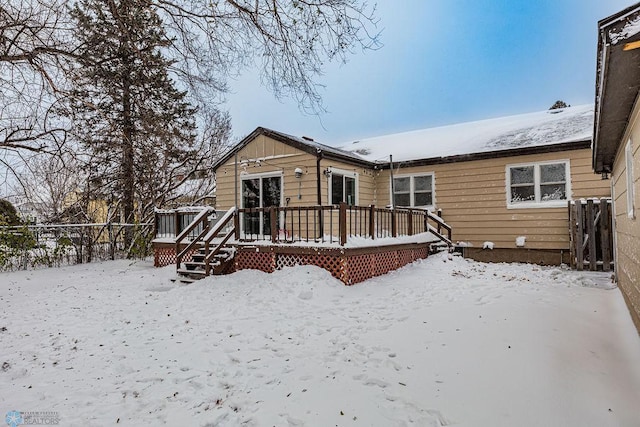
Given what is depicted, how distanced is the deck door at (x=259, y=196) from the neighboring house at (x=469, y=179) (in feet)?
0.11

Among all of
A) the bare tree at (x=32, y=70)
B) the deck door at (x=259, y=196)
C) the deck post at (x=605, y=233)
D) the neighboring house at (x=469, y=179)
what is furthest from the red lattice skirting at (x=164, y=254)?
the deck post at (x=605, y=233)

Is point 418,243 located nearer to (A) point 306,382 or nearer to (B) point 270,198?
(B) point 270,198

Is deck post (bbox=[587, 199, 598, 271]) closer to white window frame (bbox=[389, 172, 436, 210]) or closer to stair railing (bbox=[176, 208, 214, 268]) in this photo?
white window frame (bbox=[389, 172, 436, 210])

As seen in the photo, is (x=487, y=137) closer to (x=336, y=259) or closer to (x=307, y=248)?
(x=336, y=259)

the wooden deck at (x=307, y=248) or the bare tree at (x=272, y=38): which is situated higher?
the bare tree at (x=272, y=38)

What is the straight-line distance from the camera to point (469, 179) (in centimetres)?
1045

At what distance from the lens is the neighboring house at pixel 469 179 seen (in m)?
9.28

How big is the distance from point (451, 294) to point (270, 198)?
647cm

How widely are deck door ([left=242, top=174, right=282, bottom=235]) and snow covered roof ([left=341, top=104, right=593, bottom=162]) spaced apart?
3661mm

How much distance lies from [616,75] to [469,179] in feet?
26.0

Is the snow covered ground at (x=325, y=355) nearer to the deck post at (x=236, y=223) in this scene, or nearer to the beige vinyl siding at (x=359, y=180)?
the deck post at (x=236, y=223)

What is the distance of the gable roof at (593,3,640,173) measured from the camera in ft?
7.06

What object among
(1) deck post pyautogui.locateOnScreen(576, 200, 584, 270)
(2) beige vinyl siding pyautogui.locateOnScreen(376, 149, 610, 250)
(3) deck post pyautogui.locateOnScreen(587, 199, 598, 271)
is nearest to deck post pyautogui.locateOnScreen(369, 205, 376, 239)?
(2) beige vinyl siding pyautogui.locateOnScreen(376, 149, 610, 250)

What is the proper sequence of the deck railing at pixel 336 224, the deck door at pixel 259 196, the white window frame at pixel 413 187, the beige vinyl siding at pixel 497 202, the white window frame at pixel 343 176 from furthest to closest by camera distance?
the white window frame at pixel 413 187 < the deck door at pixel 259 196 < the white window frame at pixel 343 176 < the beige vinyl siding at pixel 497 202 < the deck railing at pixel 336 224
